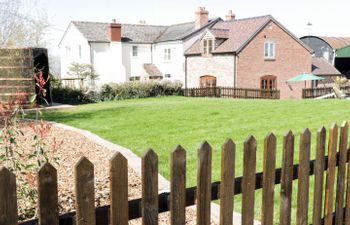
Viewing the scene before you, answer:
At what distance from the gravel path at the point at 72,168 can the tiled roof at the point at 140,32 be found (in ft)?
103

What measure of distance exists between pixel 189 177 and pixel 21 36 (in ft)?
49.3

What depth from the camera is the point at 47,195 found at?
5.93ft

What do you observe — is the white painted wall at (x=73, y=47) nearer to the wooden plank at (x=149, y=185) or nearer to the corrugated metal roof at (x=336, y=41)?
the corrugated metal roof at (x=336, y=41)

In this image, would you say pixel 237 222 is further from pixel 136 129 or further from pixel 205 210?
pixel 136 129

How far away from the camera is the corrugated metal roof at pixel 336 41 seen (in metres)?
45.6

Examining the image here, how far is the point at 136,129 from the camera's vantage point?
11273 mm

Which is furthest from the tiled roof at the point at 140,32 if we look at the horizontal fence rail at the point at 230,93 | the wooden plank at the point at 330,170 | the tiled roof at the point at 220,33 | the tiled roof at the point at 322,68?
the wooden plank at the point at 330,170

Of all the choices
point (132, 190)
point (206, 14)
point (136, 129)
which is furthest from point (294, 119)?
point (206, 14)

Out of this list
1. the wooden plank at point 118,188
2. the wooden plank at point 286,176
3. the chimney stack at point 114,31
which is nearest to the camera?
the wooden plank at point 118,188

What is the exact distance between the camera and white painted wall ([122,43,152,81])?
41.3 metres

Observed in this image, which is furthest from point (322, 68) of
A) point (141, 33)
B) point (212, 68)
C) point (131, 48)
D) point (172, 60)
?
point (131, 48)

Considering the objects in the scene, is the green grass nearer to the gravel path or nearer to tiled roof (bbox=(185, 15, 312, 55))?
the gravel path

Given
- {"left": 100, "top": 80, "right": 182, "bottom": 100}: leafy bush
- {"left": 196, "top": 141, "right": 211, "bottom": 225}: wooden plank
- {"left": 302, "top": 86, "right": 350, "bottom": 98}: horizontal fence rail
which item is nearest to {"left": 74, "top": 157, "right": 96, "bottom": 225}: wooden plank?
{"left": 196, "top": 141, "right": 211, "bottom": 225}: wooden plank

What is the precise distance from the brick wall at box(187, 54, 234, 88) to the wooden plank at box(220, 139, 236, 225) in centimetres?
3085
